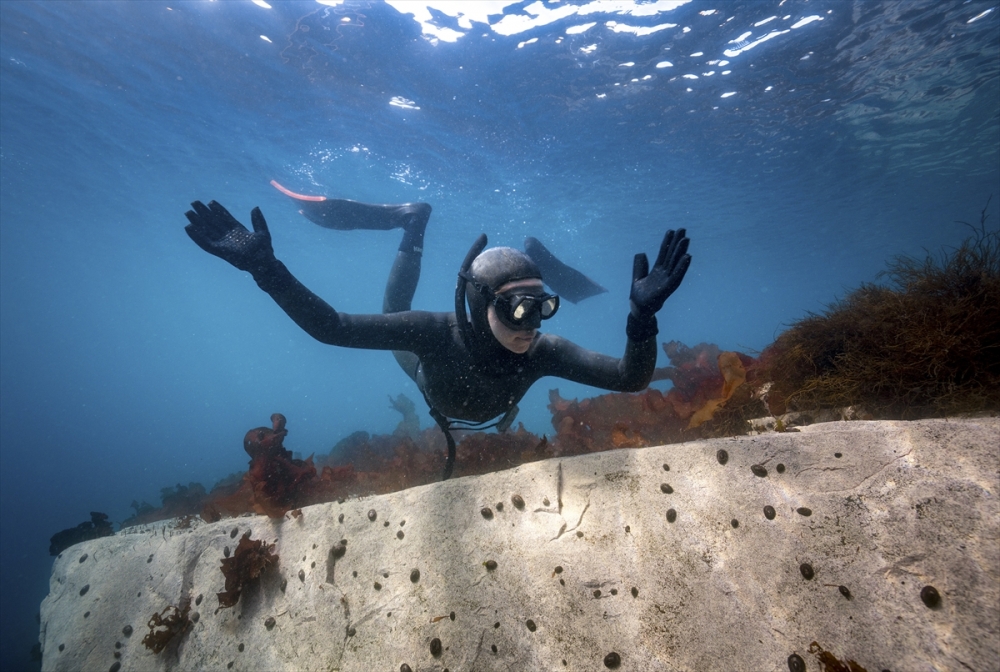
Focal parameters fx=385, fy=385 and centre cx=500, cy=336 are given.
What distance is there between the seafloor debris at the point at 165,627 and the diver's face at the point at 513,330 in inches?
156

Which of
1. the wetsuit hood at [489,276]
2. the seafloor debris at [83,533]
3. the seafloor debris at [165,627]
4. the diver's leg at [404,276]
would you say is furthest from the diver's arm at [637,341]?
the seafloor debris at [83,533]

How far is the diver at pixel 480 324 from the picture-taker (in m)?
3.14

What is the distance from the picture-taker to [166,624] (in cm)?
361

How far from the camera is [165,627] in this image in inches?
144

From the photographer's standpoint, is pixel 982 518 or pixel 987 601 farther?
pixel 982 518

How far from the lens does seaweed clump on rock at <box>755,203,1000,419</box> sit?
8.16ft

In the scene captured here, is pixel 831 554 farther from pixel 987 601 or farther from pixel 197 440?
pixel 197 440

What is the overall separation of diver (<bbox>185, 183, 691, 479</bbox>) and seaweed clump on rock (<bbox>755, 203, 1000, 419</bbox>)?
52.0 inches

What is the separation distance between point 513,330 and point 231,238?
248 centimetres

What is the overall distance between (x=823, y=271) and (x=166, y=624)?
6413cm

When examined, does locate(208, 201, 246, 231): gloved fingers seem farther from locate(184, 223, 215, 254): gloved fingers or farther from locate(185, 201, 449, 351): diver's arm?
locate(184, 223, 215, 254): gloved fingers

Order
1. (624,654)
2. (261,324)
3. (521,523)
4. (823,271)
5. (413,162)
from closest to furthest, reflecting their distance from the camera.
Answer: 1. (624,654)
2. (521,523)
3. (413,162)
4. (823,271)
5. (261,324)

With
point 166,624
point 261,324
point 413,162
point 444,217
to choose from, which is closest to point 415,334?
point 166,624

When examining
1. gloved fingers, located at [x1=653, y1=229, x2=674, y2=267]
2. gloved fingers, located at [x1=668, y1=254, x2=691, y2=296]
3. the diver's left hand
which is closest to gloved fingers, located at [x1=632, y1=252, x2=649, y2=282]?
the diver's left hand
